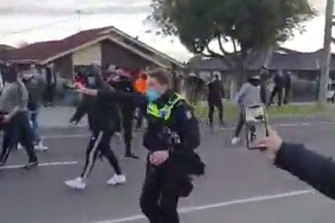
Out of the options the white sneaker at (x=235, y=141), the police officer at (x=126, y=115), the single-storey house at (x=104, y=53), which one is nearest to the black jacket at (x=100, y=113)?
the police officer at (x=126, y=115)

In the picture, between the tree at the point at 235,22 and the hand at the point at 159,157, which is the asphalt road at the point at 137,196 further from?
the tree at the point at 235,22

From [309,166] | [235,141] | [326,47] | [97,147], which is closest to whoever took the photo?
[309,166]

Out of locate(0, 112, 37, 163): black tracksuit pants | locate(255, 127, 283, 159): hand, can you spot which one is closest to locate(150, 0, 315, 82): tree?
locate(0, 112, 37, 163): black tracksuit pants

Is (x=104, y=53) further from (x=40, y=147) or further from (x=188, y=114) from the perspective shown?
(x=188, y=114)

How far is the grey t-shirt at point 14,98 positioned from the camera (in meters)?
14.4

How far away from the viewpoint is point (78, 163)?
51.0 feet

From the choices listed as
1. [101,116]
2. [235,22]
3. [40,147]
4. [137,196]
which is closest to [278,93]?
[235,22]

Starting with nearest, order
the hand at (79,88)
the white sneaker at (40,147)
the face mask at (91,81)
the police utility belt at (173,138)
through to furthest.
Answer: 1. the police utility belt at (173,138)
2. the hand at (79,88)
3. the face mask at (91,81)
4. the white sneaker at (40,147)

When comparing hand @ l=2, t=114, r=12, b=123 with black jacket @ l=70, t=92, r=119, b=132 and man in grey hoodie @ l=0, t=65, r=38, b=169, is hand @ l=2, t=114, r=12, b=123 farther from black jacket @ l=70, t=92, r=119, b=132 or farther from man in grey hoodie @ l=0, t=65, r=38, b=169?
black jacket @ l=70, t=92, r=119, b=132

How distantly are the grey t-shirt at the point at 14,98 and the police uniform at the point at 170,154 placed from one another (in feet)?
22.3

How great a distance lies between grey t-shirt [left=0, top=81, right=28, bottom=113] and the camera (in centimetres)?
1441

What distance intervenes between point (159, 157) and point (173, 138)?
23 cm

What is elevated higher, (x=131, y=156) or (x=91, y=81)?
(x=91, y=81)

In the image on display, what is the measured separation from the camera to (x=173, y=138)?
7.81 meters
